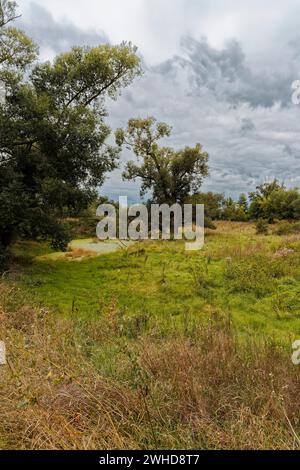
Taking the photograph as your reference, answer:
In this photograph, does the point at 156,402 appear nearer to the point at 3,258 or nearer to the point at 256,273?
the point at 256,273

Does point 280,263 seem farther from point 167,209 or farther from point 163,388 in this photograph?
point 167,209

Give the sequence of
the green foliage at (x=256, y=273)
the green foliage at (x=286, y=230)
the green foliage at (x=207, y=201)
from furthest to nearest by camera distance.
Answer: the green foliage at (x=207, y=201) < the green foliage at (x=286, y=230) < the green foliage at (x=256, y=273)

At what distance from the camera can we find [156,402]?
429 centimetres

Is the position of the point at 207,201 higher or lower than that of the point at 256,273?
higher

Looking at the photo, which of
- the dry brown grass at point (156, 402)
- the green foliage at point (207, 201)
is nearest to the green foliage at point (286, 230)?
the green foliage at point (207, 201)

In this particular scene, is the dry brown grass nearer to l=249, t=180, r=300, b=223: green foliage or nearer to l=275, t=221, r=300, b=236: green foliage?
l=275, t=221, r=300, b=236: green foliage

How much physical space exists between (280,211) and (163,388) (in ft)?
145

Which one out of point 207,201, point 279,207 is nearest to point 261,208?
point 279,207

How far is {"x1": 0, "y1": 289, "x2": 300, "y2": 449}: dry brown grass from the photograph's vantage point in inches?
149

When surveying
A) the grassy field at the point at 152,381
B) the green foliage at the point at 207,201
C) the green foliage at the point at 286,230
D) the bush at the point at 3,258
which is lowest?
the grassy field at the point at 152,381

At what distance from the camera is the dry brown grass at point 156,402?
3.79m

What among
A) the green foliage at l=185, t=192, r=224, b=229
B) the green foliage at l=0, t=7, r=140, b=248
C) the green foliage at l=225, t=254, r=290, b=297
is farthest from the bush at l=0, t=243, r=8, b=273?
the green foliage at l=185, t=192, r=224, b=229

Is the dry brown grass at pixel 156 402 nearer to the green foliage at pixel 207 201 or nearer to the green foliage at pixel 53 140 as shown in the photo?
the green foliage at pixel 53 140

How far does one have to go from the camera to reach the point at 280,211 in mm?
45594
